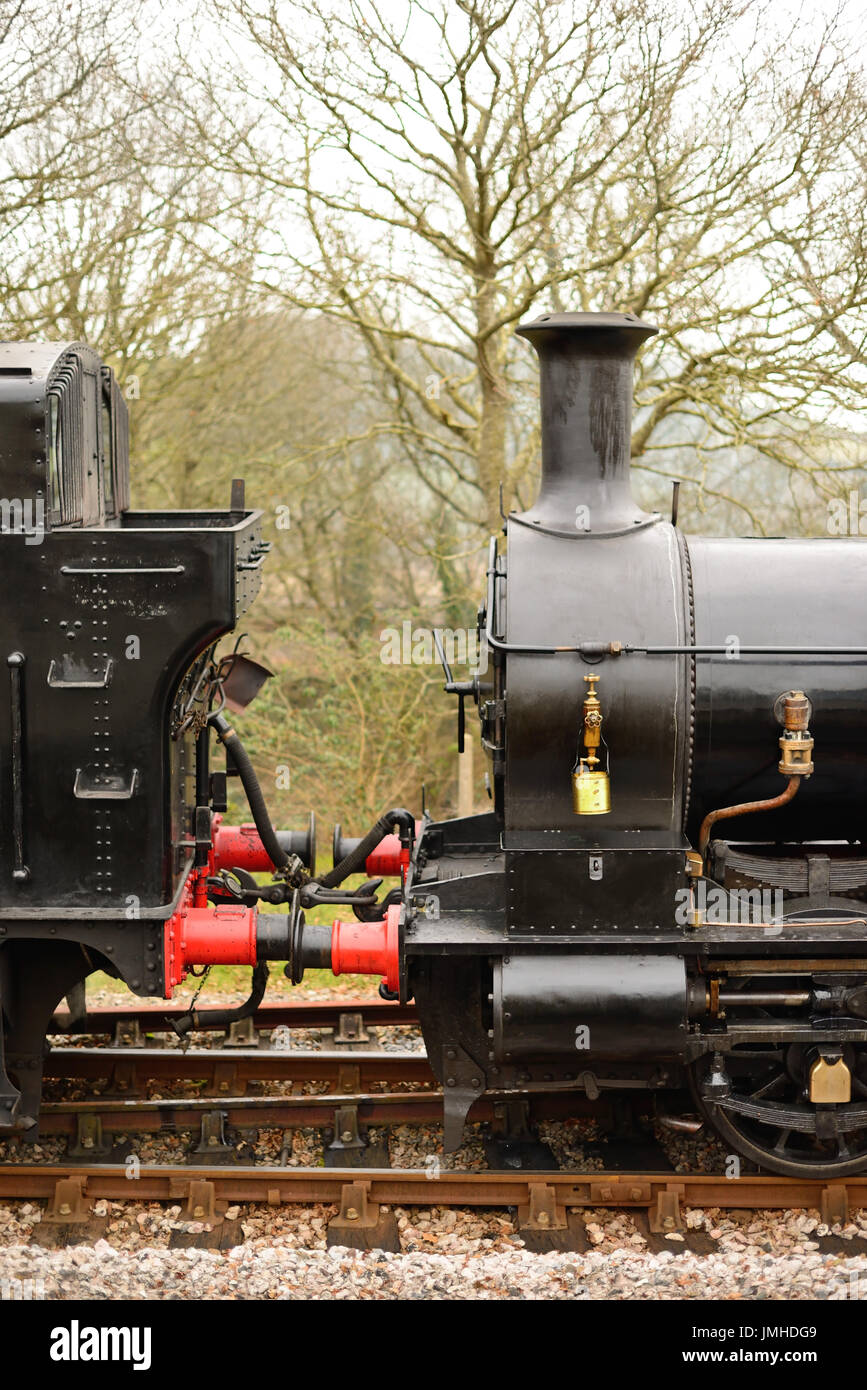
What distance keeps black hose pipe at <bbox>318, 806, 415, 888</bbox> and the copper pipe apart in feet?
4.69

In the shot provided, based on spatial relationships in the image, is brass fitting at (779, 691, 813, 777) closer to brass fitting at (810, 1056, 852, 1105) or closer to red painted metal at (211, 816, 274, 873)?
brass fitting at (810, 1056, 852, 1105)

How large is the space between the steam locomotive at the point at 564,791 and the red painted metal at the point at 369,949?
12mm

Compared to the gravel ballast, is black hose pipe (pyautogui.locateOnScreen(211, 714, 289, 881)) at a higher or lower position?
higher

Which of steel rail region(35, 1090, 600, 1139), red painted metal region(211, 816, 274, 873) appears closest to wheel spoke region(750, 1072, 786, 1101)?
steel rail region(35, 1090, 600, 1139)

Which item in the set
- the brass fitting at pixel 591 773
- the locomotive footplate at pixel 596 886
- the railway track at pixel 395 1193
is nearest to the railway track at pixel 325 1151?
the railway track at pixel 395 1193

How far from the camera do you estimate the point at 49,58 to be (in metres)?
9.09

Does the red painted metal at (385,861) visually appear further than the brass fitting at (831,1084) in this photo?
Yes

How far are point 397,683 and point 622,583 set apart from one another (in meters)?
7.18

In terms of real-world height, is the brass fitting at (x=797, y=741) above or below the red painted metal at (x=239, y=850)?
above

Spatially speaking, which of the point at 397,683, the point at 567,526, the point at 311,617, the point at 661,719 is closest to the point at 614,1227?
the point at 661,719

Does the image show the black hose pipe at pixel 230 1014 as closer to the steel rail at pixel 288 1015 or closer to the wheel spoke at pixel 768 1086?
the steel rail at pixel 288 1015

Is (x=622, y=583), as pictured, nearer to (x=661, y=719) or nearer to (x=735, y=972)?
(x=661, y=719)

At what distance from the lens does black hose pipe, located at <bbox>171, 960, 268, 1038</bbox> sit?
18.6 ft

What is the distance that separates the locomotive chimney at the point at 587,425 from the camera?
5.13 metres
